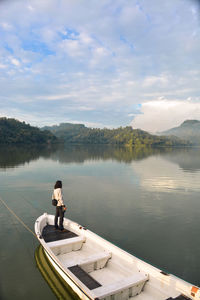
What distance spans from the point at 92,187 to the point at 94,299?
788 inches

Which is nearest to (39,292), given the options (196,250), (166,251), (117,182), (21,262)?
(21,262)

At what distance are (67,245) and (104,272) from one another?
217 centimetres

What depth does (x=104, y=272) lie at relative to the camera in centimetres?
874

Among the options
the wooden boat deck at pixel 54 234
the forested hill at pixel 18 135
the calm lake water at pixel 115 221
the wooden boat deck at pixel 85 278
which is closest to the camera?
the wooden boat deck at pixel 85 278

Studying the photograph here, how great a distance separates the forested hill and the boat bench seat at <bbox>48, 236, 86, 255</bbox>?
157 m

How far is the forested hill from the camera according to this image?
157587 millimetres

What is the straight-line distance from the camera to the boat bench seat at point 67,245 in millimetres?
9781

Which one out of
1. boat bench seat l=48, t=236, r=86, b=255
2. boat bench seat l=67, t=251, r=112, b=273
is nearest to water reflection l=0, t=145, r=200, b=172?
boat bench seat l=48, t=236, r=86, b=255

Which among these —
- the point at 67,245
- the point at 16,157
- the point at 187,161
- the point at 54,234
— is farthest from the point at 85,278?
the point at 187,161

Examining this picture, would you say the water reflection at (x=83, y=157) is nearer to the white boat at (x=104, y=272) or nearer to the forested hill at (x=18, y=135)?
the white boat at (x=104, y=272)

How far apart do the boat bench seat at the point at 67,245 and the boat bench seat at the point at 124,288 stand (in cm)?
321

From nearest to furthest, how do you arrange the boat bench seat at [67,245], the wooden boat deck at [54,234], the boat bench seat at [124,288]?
the boat bench seat at [124,288] → the boat bench seat at [67,245] → the wooden boat deck at [54,234]

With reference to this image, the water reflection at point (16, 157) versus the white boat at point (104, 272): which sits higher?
the water reflection at point (16, 157)

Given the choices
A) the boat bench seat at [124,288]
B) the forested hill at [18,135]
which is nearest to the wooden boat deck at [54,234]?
the boat bench seat at [124,288]
